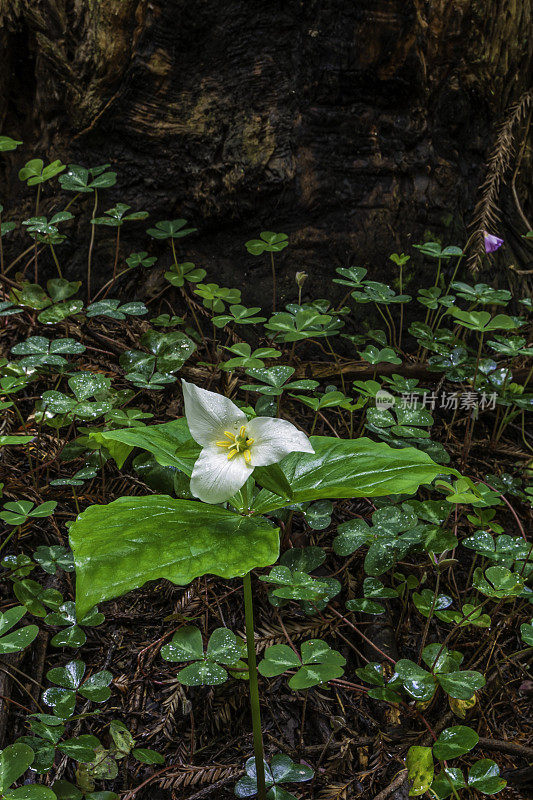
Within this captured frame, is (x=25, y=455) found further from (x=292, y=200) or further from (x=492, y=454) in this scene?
(x=492, y=454)

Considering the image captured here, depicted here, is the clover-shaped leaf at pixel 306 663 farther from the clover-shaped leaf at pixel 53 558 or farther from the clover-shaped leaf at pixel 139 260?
the clover-shaped leaf at pixel 139 260

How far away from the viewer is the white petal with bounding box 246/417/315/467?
1271 millimetres

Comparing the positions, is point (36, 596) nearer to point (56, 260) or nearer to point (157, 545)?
point (157, 545)

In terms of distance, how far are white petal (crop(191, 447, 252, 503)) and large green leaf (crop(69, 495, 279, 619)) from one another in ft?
0.29

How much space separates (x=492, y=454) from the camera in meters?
2.74

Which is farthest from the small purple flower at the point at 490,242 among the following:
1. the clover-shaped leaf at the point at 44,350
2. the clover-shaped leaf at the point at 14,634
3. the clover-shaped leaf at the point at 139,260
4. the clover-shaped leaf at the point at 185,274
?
the clover-shaped leaf at the point at 14,634

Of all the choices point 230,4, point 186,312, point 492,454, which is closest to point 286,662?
point 492,454

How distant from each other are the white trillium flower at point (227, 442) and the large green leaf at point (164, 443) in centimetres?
8

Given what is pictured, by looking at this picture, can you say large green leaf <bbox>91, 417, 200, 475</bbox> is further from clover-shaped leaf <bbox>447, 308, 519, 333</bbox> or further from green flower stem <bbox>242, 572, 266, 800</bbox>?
clover-shaped leaf <bbox>447, 308, 519, 333</bbox>

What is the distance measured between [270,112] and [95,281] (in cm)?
123

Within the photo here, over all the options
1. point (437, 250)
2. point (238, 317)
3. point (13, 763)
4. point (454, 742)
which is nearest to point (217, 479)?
point (13, 763)

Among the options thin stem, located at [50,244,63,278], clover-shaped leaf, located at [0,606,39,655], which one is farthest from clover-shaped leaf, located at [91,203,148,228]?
clover-shaped leaf, located at [0,606,39,655]

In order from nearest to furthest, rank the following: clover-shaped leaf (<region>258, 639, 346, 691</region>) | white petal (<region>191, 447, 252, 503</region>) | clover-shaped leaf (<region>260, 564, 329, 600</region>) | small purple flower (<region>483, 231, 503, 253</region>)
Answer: white petal (<region>191, 447, 252, 503</region>) < clover-shaped leaf (<region>258, 639, 346, 691</region>) < clover-shaped leaf (<region>260, 564, 329, 600</region>) < small purple flower (<region>483, 231, 503, 253</region>)

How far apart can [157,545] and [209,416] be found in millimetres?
312
